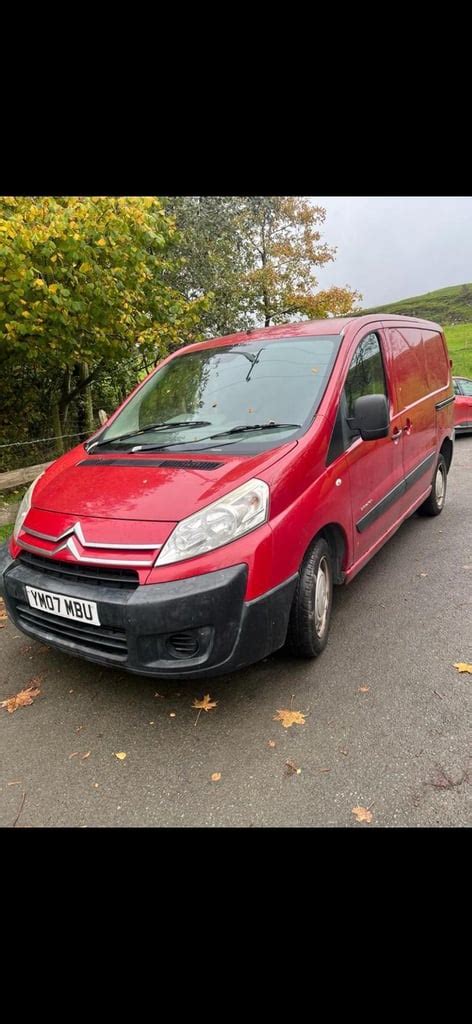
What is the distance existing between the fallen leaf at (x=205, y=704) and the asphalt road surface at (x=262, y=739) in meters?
0.04

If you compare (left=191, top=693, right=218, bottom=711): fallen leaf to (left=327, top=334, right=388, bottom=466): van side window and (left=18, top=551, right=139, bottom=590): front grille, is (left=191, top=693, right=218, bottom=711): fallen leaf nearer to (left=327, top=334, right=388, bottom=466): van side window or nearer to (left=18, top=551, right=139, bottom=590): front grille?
(left=18, top=551, right=139, bottom=590): front grille

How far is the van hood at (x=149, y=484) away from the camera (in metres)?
2.43

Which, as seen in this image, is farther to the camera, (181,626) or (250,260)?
(250,260)

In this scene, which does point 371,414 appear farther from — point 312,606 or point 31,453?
point 31,453

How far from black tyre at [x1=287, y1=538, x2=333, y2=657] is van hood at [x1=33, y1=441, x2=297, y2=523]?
590 millimetres

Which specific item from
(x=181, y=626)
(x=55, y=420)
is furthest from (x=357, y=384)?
(x=55, y=420)

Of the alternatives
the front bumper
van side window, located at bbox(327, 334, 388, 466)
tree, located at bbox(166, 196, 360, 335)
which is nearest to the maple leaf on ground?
the front bumper

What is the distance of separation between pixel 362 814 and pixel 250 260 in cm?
2020

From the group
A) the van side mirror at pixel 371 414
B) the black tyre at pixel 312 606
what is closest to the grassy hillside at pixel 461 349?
the van side mirror at pixel 371 414

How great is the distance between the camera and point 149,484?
2602mm

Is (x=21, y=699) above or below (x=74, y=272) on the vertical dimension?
below

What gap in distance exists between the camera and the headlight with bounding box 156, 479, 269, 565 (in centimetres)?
229

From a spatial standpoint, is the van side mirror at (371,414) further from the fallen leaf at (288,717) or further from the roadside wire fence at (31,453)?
the roadside wire fence at (31,453)
